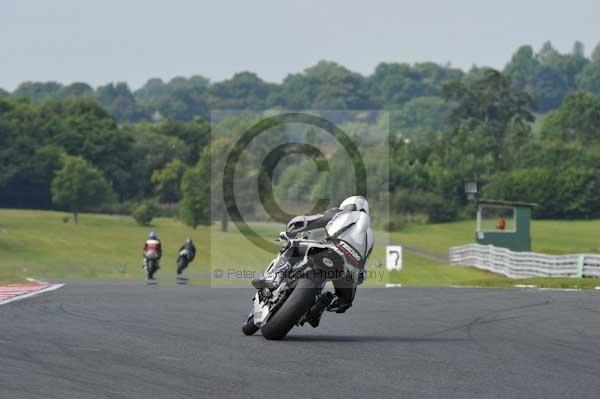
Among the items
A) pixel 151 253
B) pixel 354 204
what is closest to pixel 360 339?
pixel 354 204

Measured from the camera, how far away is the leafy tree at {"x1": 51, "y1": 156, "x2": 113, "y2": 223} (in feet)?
390

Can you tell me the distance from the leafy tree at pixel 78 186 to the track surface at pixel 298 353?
102 meters

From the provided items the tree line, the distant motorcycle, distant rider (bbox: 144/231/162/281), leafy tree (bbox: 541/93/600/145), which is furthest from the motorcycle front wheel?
leafy tree (bbox: 541/93/600/145)

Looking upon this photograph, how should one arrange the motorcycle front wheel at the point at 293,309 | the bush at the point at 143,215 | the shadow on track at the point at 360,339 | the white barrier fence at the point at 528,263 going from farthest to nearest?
1. the bush at the point at 143,215
2. the white barrier fence at the point at 528,263
3. the shadow on track at the point at 360,339
4. the motorcycle front wheel at the point at 293,309

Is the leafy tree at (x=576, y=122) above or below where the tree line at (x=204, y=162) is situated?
above

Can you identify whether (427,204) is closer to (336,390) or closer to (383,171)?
(383,171)

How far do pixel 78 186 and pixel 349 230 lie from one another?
4269 inches

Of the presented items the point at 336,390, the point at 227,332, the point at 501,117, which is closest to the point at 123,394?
the point at 336,390

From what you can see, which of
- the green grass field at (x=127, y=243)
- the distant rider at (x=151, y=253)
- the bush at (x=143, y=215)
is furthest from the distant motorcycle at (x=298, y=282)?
the bush at (x=143, y=215)

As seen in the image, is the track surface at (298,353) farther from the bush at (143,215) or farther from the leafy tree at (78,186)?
the leafy tree at (78,186)

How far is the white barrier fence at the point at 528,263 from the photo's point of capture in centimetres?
3669

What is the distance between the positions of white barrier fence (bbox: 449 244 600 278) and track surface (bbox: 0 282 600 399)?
18.2m

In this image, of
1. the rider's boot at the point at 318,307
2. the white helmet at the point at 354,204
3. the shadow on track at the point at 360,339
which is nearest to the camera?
the rider's boot at the point at 318,307

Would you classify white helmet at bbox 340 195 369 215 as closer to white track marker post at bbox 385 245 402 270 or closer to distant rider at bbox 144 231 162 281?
white track marker post at bbox 385 245 402 270
